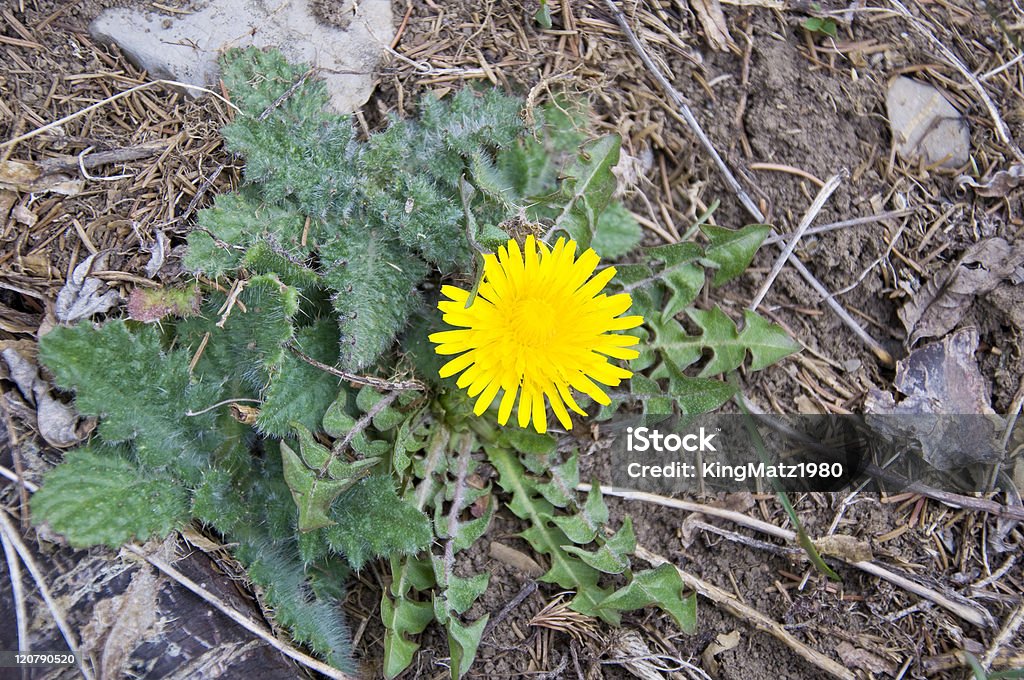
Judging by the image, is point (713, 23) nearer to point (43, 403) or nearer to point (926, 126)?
point (926, 126)

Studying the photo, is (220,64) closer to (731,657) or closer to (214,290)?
(214,290)

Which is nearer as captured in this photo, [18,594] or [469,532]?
[18,594]

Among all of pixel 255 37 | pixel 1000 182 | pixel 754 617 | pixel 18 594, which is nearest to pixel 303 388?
pixel 18 594

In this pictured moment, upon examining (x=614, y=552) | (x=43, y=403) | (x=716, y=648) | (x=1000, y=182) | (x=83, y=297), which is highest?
(x=1000, y=182)

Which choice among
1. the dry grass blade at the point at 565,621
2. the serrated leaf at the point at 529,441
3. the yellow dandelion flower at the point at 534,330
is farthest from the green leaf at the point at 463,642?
the yellow dandelion flower at the point at 534,330

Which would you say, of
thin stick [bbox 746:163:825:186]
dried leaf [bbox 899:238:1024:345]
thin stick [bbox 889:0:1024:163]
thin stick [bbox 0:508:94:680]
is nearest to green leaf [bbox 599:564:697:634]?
dried leaf [bbox 899:238:1024:345]

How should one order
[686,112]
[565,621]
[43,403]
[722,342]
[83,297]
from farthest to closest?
[686,112], [722,342], [565,621], [83,297], [43,403]

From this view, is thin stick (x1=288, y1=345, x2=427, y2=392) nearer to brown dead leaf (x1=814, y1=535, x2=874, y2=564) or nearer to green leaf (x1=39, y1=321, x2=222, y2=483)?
green leaf (x1=39, y1=321, x2=222, y2=483)
